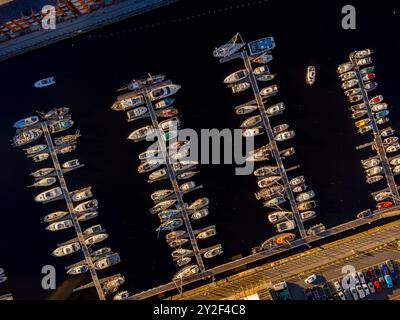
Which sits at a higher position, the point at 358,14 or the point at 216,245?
the point at 358,14

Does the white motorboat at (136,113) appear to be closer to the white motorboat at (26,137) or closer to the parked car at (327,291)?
the white motorboat at (26,137)

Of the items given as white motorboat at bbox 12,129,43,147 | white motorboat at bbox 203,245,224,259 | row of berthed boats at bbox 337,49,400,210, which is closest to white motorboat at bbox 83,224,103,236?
white motorboat at bbox 12,129,43,147

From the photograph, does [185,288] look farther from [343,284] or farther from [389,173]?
[389,173]

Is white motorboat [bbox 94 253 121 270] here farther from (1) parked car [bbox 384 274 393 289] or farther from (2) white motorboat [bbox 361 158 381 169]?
(1) parked car [bbox 384 274 393 289]

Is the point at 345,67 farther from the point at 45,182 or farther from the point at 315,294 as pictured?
the point at 45,182

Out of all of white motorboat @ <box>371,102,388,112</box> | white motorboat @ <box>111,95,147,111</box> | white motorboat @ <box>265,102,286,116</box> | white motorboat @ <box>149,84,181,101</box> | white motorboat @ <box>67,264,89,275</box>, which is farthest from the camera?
white motorboat @ <box>371,102,388,112</box>
